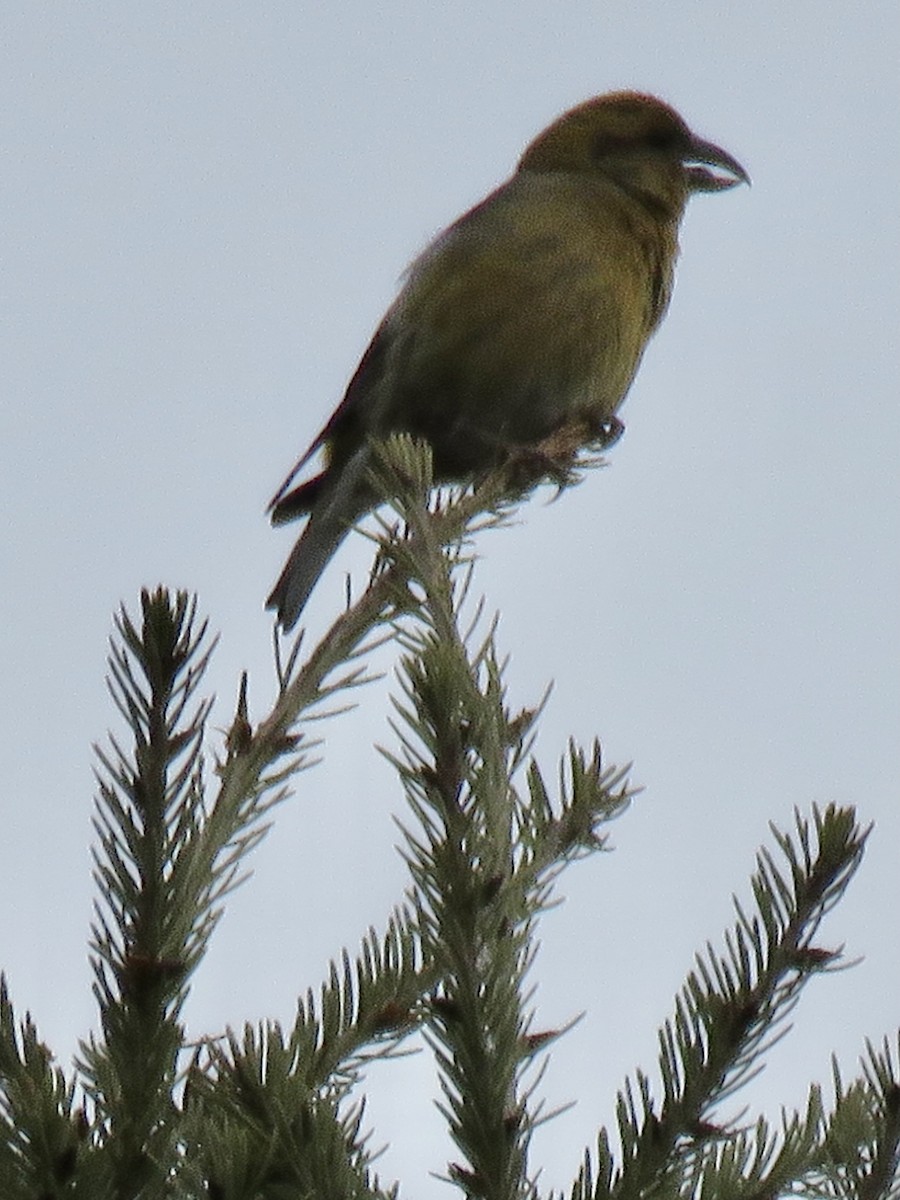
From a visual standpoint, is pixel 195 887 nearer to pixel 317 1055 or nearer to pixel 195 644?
pixel 195 644

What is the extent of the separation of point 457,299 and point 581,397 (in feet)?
1.29

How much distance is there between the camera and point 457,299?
12.5ft

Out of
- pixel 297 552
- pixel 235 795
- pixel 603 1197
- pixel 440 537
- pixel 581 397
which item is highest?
pixel 581 397

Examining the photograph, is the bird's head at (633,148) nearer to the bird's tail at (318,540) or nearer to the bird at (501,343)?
the bird at (501,343)

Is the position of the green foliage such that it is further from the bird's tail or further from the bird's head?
the bird's head

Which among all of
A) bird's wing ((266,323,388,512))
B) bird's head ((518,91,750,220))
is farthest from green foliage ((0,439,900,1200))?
bird's head ((518,91,750,220))

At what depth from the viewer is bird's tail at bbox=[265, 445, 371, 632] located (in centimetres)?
354

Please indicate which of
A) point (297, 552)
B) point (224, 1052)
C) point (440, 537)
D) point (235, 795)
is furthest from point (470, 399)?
point (224, 1052)

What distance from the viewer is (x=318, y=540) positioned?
3613 mm

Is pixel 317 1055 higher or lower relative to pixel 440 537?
lower

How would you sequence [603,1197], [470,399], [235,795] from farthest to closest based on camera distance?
[470,399] < [235,795] < [603,1197]

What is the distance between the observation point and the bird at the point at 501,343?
367cm

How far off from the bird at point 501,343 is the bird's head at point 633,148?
167 mm

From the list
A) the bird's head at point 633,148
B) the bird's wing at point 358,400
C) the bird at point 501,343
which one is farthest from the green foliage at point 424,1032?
the bird's head at point 633,148
